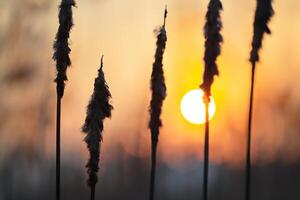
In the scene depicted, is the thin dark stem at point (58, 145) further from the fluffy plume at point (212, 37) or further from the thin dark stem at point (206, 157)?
the fluffy plume at point (212, 37)

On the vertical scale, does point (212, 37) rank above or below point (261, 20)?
below

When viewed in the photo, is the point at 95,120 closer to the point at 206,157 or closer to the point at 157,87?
the point at 157,87

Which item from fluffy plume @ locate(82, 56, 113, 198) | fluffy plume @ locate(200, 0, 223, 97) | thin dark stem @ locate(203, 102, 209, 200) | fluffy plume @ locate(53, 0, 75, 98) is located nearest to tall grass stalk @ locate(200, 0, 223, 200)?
fluffy plume @ locate(200, 0, 223, 97)

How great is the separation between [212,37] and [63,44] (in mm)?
15083

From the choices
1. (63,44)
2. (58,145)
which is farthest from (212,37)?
(58,145)

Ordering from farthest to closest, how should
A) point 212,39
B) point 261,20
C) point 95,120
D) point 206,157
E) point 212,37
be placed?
point 206,157, point 95,120, point 212,39, point 212,37, point 261,20

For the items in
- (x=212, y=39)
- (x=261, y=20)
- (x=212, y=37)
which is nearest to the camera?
(x=261, y=20)

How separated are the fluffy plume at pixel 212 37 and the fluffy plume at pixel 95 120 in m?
10.6

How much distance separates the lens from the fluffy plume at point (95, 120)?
98.9 metres

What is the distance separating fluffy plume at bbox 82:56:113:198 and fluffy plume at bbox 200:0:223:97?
10.6 meters

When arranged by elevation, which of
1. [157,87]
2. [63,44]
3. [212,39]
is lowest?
[157,87]

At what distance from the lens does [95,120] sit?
3898 inches

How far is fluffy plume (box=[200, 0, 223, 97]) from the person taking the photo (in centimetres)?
9631

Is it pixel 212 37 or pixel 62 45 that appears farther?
pixel 62 45
